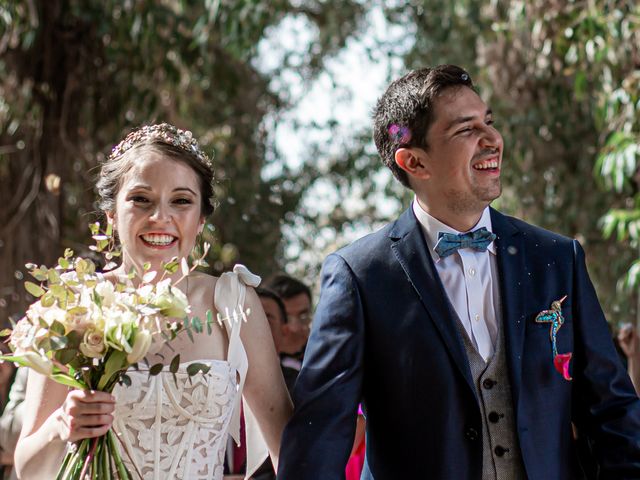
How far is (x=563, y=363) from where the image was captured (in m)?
3.44

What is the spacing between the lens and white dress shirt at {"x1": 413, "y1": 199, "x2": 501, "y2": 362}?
350cm

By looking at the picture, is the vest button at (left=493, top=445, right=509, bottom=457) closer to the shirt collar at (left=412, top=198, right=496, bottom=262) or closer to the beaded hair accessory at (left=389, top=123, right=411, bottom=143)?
the shirt collar at (left=412, top=198, right=496, bottom=262)

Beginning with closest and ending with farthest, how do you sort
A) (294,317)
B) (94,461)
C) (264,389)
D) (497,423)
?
(94,461) < (497,423) < (264,389) < (294,317)

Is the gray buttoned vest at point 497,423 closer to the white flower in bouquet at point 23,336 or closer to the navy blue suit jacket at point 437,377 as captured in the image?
the navy blue suit jacket at point 437,377

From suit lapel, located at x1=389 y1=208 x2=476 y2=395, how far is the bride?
0.58 metres

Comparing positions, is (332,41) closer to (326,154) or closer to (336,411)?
(326,154)

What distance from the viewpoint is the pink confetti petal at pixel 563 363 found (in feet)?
11.3

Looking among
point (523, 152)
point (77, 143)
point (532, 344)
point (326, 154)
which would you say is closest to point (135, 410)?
point (532, 344)

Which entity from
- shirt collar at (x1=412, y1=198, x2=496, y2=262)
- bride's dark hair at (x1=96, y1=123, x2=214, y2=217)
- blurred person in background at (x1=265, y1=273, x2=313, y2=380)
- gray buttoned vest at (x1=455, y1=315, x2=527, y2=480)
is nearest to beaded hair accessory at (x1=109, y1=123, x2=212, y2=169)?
bride's dark hair at (x1=96, y1=123, x2=214, y2=217)

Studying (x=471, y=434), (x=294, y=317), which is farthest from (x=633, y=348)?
(x=471, y=434)

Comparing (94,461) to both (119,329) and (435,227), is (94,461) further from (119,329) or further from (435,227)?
(435,227)

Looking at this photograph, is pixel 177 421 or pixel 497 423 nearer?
pixel 497 423

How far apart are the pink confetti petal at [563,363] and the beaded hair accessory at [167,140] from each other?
1.42 m

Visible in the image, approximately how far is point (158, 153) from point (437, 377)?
129 cm
